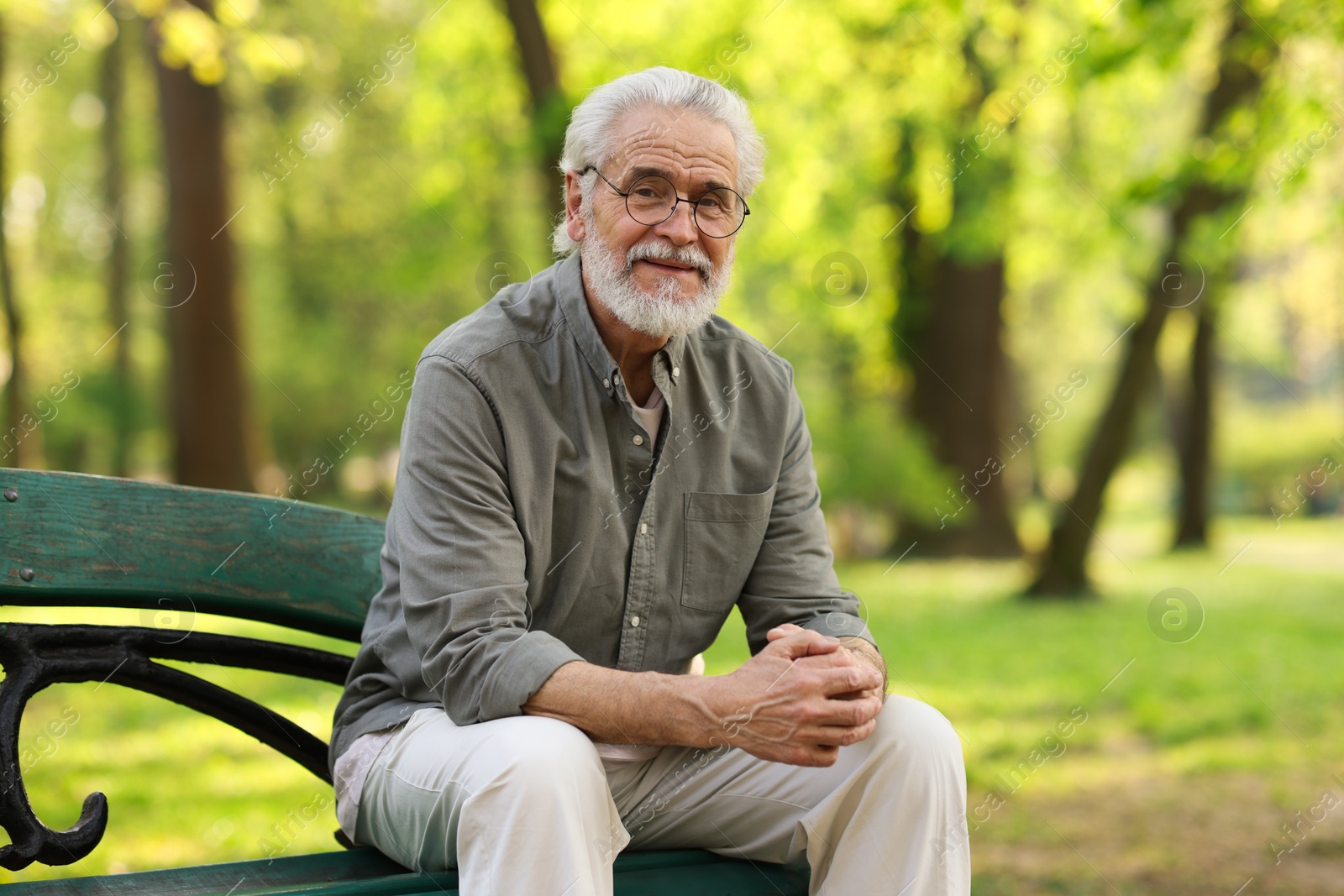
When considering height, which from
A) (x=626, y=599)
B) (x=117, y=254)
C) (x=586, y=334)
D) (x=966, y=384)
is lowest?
(x=626, y=599)

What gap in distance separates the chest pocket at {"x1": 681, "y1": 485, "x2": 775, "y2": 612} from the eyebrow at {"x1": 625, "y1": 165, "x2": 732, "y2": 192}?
0.64 metres

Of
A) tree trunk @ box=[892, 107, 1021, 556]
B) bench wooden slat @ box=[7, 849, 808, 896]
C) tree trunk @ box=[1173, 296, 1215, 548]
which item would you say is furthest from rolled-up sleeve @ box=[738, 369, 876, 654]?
tree trunk @ box=[1173, 296, 1215, 548]

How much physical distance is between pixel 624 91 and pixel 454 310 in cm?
2057

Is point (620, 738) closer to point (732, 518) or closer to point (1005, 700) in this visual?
point (732, 518)

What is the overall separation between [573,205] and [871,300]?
12849 millimetres

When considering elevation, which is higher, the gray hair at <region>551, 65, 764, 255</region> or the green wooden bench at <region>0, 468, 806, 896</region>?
the gray hair at <region>551, 65, 764, 255</region>

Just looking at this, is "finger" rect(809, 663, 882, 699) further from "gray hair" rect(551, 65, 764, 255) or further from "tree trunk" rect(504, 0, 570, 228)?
"tree trunk" rect(504, 0, 570, 228)

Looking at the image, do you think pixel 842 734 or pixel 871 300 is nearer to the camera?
pixel 842 734

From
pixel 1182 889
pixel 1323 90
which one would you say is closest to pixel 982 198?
pixel 1323 90

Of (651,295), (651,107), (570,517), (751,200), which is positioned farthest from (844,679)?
(751,200)

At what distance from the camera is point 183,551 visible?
254 centimetres

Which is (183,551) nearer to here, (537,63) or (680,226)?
(680,226)

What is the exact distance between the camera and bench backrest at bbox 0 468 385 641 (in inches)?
92.7

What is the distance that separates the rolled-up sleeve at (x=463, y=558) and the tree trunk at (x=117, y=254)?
680 inches
